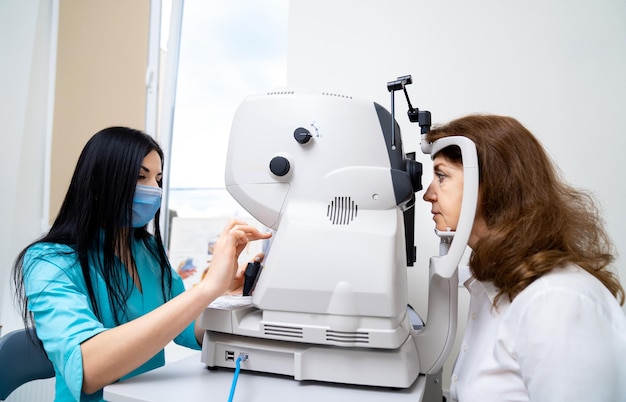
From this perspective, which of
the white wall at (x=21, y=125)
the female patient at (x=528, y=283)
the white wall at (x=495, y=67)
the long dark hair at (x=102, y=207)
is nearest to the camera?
the female patient at (x=528, y=283)

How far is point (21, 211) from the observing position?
180cm

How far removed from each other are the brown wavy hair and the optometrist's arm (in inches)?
21.7

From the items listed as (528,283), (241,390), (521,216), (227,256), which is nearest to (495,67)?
(521,216)

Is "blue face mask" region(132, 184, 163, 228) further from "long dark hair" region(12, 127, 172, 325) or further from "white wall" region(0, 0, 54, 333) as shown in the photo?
"white wall" region(0, 0, 54, 333)

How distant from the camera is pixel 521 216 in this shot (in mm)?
763

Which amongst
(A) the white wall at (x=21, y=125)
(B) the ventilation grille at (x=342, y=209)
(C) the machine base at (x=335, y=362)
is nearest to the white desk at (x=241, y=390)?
(C) the machine base at (x=335, y=362)

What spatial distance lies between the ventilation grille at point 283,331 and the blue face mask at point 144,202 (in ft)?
1.68

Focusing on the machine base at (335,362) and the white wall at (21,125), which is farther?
the white wall at (21,125)

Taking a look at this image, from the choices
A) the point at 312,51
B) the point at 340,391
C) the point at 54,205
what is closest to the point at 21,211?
the point at 54,205

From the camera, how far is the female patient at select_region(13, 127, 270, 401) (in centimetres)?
72

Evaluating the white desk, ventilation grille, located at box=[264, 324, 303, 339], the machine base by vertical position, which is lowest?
the white desk

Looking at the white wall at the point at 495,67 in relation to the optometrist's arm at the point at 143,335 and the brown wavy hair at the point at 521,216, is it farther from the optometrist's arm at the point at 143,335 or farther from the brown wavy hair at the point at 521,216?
the optometrist's arm at the point at 143,335

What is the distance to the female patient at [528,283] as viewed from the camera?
0.60 m

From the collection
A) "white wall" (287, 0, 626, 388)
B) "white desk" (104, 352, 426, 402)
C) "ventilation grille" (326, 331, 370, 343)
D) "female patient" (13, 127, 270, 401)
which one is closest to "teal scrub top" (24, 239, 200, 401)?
"female patient" (13, 127, 270, 401)
